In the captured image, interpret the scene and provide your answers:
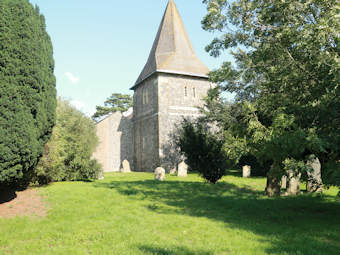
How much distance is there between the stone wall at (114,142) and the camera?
3050cm

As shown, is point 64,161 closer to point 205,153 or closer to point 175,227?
point 205,153

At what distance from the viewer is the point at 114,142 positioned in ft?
102

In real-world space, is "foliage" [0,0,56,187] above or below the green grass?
above

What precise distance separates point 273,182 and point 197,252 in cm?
728

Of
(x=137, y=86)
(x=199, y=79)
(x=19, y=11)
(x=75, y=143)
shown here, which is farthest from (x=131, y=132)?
(x=19, y=11)

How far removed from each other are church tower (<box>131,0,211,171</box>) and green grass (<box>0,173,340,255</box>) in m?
16.6

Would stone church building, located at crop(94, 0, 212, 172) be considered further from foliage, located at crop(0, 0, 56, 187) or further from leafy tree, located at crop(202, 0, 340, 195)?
foliage, located at crop(0, 0, 56, 187)

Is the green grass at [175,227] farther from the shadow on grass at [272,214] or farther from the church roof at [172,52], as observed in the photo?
the church roof at [172,52]

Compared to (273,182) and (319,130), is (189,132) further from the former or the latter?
(319,130)

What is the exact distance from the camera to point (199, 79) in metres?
28.4

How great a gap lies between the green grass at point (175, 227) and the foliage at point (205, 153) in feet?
11.8

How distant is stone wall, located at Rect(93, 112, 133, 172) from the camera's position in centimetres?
3050

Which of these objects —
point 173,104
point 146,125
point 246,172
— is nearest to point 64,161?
point 246,172

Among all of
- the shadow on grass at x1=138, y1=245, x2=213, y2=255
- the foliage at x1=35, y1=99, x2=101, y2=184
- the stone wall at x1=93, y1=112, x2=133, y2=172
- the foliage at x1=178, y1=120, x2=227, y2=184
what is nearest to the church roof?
the stone wall at x1=93, y1=112, x2=133, y2=172
